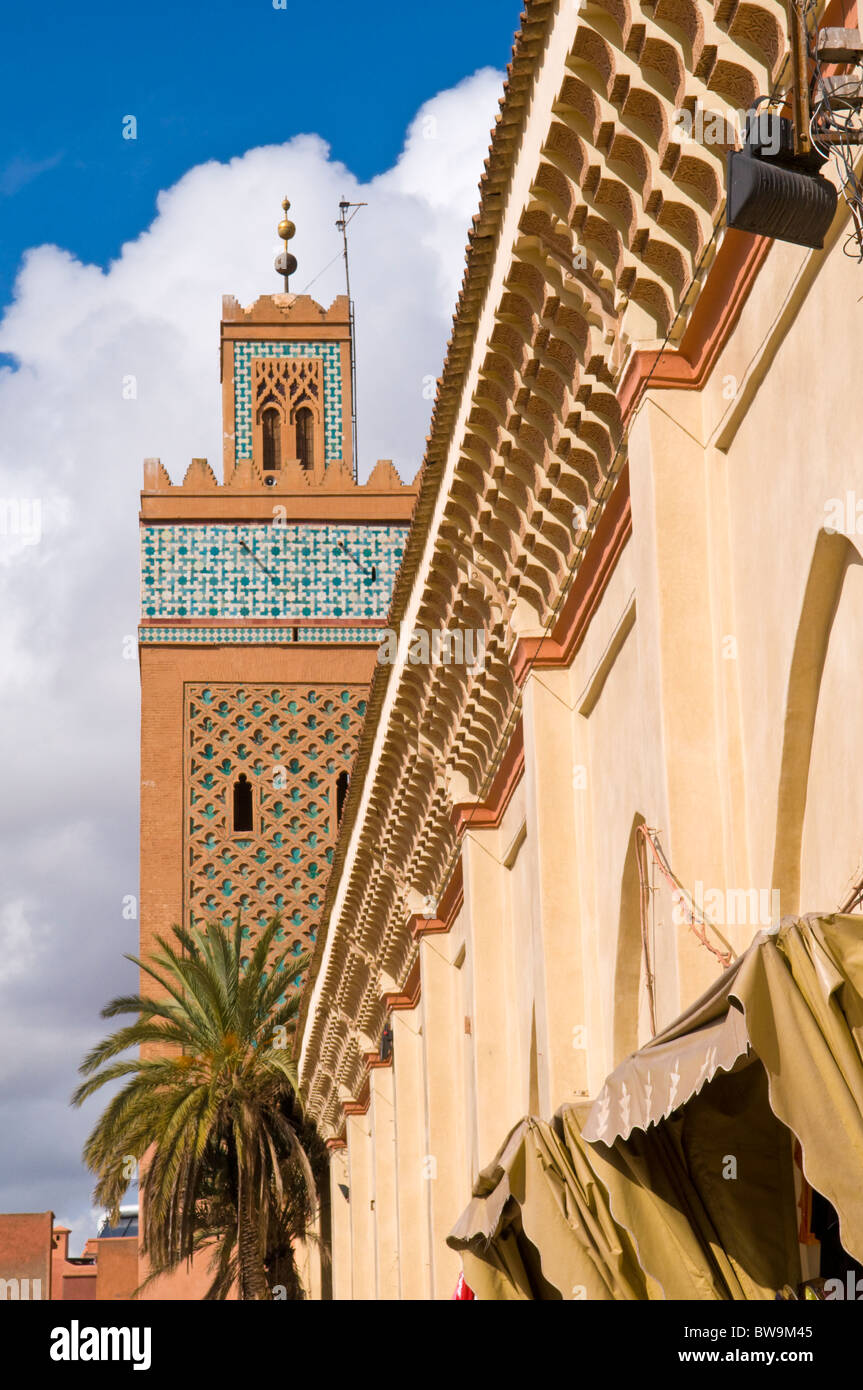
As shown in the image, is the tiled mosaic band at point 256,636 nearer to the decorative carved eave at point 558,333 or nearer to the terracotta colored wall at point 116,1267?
the terracotta colored wall at point 116,1267

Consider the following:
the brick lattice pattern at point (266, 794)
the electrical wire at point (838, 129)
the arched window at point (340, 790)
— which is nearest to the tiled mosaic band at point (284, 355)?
the brick lattice pattern at point (266, 794)

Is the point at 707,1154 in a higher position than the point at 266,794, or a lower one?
lower

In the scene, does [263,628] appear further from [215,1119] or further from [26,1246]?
[26,1246]

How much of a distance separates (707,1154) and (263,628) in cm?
2296

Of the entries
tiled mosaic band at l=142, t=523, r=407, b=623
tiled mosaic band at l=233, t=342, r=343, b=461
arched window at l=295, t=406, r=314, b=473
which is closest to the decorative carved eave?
tiled mosaic band at l=142, t=523, r=407, b=623

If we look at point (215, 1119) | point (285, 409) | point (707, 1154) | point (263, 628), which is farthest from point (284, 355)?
point (707, 1154)

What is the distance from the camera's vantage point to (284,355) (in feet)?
102

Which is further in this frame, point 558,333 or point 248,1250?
point 248,1250

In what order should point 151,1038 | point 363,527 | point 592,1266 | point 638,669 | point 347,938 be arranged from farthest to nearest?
point 363,527, point 151,1038, point 347,938, point 638,669, point 592,1266

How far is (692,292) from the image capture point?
8359 mm

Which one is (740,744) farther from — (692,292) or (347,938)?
(347,938)

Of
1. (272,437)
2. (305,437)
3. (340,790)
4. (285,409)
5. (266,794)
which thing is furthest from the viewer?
(305,437)
